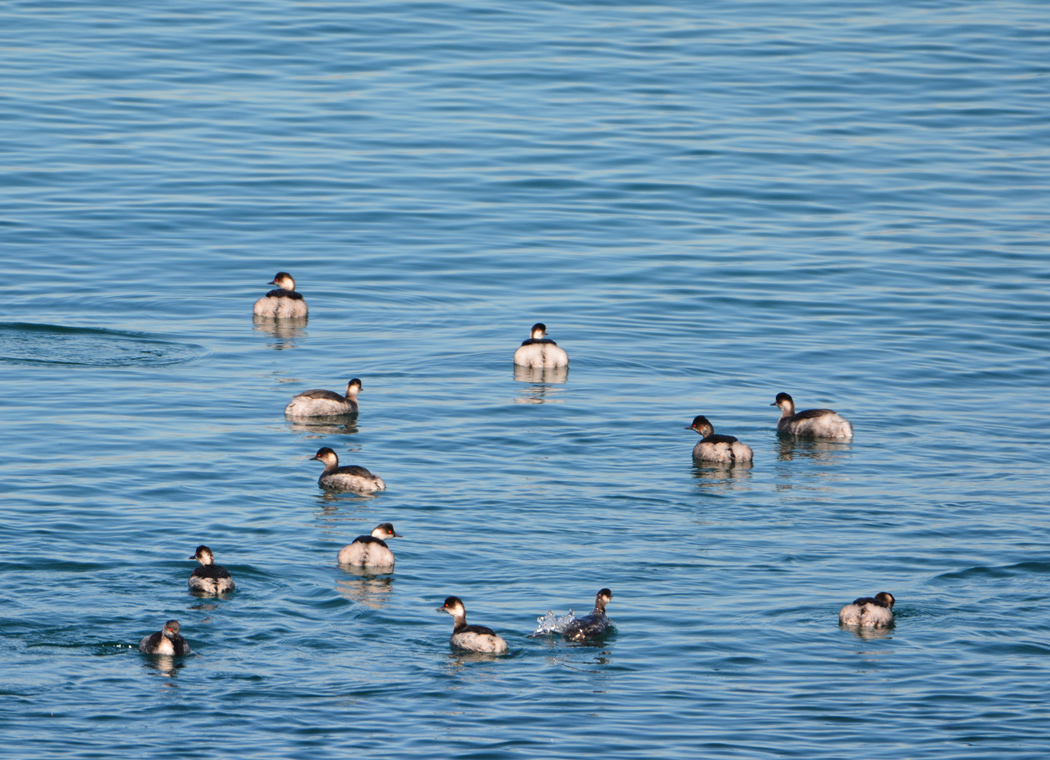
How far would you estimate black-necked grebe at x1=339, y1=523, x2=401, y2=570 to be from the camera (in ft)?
58.2

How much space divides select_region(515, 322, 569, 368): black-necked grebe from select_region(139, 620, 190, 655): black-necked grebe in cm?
1172

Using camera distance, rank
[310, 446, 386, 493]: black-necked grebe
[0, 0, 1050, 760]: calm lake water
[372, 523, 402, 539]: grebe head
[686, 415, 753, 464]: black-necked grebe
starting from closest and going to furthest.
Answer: [0, 0, 1050, 760]: calm lake water
[372, 523, 402, 539]: grebe head
[310, 446, 386, 493]: black-necked grebe
[686, 415, 753, 464]: black-necked grebe

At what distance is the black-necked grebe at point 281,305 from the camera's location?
28891 millimetres

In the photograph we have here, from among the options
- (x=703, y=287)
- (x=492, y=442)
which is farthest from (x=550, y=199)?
(x=492, y=442)

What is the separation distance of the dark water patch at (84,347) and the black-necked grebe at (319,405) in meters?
3.49

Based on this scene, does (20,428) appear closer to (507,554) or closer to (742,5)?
(507,554)

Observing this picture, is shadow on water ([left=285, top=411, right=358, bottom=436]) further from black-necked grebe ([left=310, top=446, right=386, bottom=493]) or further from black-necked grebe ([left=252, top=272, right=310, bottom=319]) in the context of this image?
black-necked grebe ([left=252, top=272, right=310, bottom=319])

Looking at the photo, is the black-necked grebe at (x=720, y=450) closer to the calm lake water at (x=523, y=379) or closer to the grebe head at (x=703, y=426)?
the calm lake water at (x=523, y=379)

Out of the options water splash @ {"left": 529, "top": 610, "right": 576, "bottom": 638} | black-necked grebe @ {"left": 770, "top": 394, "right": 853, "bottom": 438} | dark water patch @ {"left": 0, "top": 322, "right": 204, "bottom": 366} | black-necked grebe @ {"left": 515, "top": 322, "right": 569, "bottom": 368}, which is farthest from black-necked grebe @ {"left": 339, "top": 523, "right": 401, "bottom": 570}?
dark water patch @ {"left": 0, "top": 322, "right": 204, "bottom": 366}

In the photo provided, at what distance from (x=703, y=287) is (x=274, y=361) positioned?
9.16 metres

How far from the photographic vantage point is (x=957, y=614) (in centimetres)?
1731

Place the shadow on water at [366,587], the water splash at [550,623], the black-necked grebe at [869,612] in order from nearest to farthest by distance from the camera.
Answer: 1. the water splash at [550,623]
2. the black-necked grebe at [869,612]
3. the shadow on water at [366,587]

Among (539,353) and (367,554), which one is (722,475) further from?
(367,554)

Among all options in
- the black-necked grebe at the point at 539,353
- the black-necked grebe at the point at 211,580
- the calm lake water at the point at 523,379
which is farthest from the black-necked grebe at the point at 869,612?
the black-necked grebe at the point at 539,353
